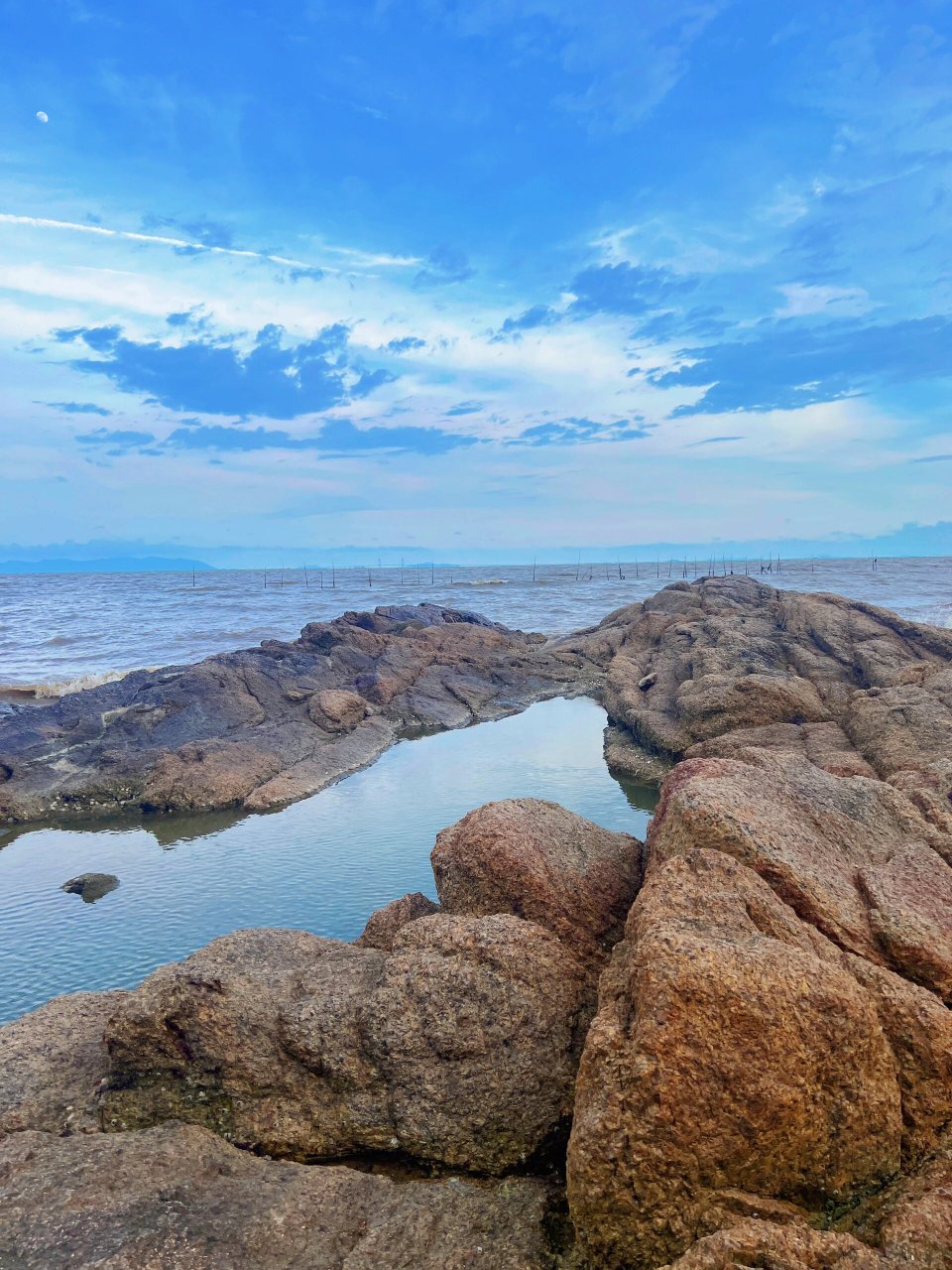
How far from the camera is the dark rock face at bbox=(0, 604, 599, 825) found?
58.7 ft

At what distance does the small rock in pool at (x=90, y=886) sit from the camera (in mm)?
12594

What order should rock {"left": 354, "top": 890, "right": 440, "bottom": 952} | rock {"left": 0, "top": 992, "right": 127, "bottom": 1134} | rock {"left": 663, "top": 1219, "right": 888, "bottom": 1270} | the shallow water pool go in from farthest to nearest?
the shallow water pool
rock {"left": 354, "top": 890, "right": 440, "bottom": 952}
rock {"left": 0, "top": 992, "right": 127, "bottom": 1134}
rock {"left": 663, "top": 1219, "right": 888, "bottom": 1270}

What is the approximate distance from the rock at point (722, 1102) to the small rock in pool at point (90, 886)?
10285 mm

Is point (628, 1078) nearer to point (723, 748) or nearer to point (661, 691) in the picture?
point (723, 748)

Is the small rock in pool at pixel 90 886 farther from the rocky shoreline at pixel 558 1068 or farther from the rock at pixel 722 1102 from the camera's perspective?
the rock at pixel 722 1102

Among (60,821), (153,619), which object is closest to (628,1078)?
(60,821)

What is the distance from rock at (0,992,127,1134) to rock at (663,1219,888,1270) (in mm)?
4787

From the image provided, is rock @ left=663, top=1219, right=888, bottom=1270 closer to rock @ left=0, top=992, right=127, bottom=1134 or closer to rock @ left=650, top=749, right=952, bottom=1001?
rock @ left=650, top=749, right=952, bottom=1001

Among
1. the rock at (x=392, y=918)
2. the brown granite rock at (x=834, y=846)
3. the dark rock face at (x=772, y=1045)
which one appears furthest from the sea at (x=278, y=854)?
the dark rock face at (x=772, y=1045)

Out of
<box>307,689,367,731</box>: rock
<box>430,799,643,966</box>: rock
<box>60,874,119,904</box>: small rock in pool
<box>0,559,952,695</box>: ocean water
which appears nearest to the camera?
<box>430,799,643,966</box>: rock

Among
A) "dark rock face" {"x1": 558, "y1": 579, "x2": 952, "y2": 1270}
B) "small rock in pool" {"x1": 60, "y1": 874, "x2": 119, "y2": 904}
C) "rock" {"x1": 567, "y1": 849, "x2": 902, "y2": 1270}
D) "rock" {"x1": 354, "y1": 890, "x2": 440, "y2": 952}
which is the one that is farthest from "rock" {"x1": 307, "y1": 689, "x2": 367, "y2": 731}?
"rock" {"x1": 567, "y1": 849, "x2": 902, "y2": 1270}

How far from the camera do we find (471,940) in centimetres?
650

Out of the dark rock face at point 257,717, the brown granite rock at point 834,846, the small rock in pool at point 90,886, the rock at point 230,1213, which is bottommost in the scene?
the small rock in pool at point 90,886

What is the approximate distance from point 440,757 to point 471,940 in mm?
14579
